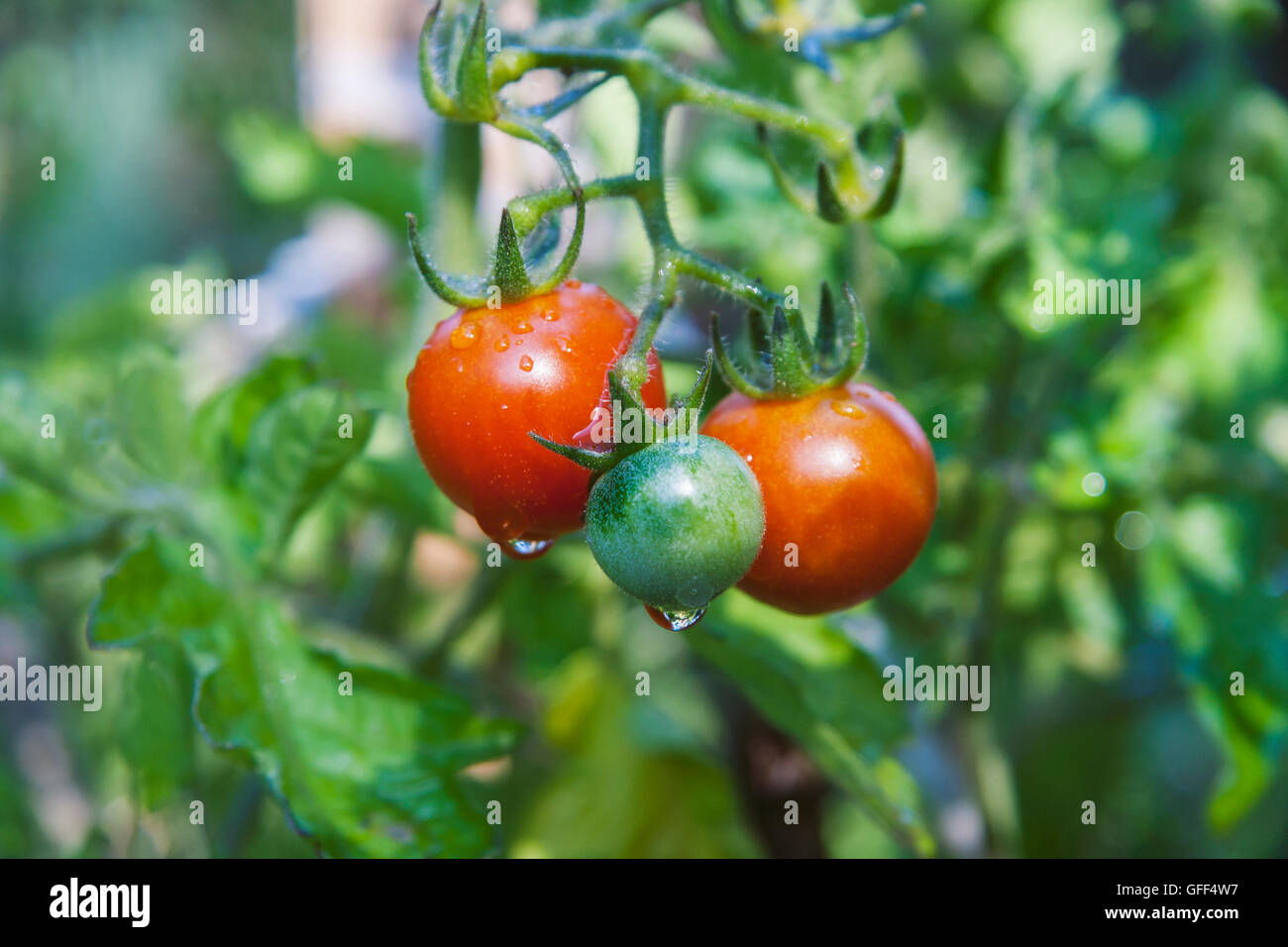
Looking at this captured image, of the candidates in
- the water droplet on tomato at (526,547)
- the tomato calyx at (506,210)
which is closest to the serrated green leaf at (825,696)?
the water droplet on tomato at (526,547)

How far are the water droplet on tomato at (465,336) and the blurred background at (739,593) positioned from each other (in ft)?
0.31

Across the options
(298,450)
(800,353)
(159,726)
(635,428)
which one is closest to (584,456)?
(635,428)

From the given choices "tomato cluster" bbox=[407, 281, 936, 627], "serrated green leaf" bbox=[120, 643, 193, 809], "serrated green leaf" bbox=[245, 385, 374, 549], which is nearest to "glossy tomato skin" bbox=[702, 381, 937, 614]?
"tomato cluster" bbox=[407, 281, 936, 627]

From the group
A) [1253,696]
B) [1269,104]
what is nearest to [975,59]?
[1269,104]

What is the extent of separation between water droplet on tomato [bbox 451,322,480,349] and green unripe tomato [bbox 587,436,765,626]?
0.30 feet

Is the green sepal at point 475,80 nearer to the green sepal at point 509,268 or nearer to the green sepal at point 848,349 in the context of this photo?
the green sepal at point 509,268

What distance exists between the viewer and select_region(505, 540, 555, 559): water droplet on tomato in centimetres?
52

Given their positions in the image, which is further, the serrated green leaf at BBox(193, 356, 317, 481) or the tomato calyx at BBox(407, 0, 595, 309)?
the serrated green leaf at BBox(193, 356, 317, 481)

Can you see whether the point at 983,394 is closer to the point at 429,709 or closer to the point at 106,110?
the point at 429,709

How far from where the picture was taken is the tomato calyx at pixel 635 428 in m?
0.46

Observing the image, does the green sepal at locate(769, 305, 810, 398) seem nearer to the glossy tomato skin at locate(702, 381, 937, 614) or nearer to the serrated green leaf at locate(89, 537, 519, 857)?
the glossy tomato skin at locate(702, 381, 937, 614)
